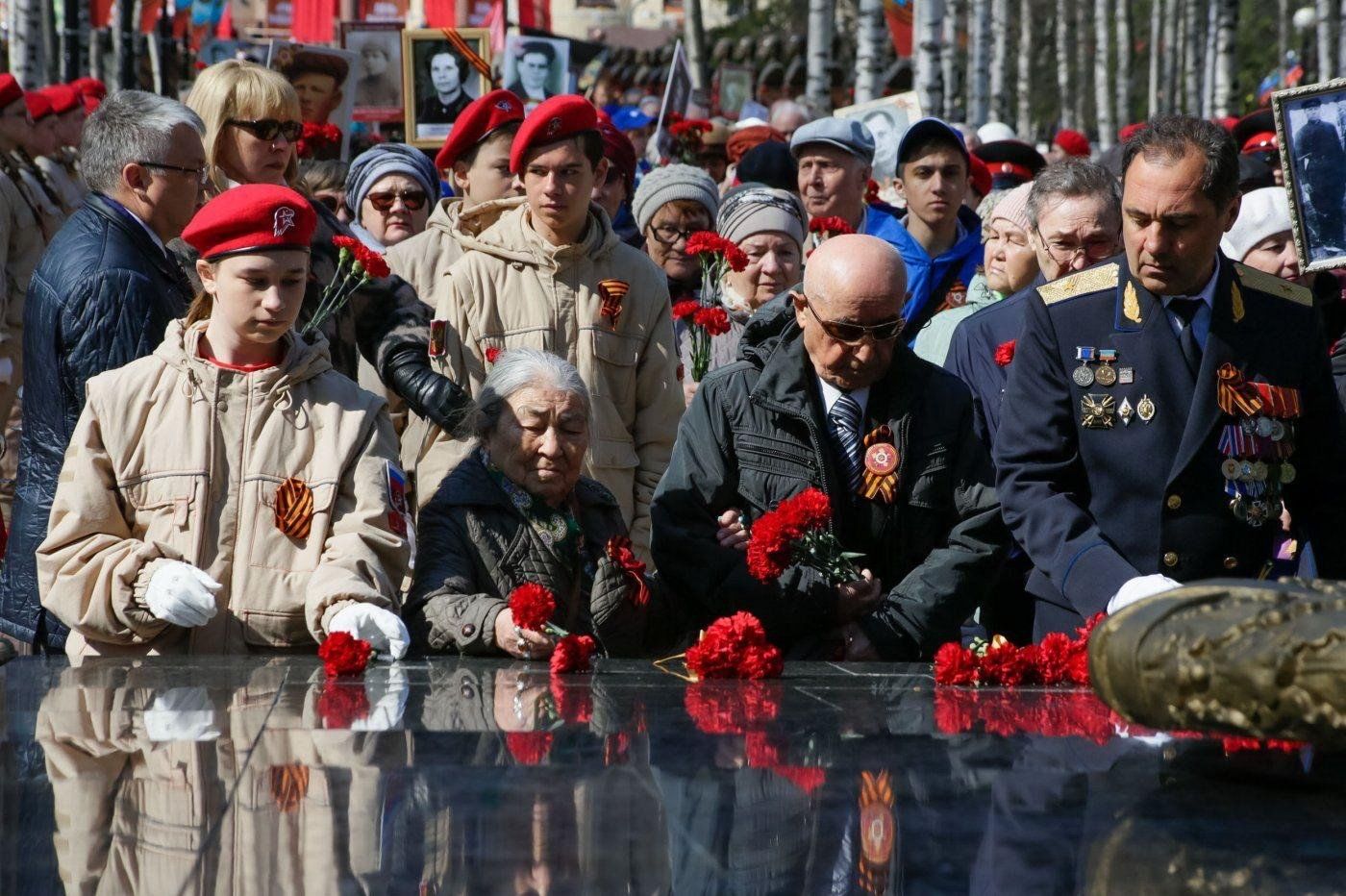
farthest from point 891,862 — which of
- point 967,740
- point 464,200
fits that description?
point 464,200

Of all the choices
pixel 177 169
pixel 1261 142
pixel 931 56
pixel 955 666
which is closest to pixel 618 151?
pixel 1261 142

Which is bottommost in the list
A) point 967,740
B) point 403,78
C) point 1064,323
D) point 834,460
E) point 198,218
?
point 967,740

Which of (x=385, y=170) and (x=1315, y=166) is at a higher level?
(x=385, y=170)

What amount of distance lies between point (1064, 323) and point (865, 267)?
703 mm

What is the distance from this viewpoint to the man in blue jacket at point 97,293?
556 cm

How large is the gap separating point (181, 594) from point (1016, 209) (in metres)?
3.68

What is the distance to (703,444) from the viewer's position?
5.51 m

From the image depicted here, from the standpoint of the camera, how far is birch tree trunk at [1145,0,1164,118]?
144 ft

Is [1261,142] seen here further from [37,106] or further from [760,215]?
[37,106]

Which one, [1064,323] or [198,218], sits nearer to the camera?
[1064,323]

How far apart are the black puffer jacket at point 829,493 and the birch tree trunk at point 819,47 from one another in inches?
633

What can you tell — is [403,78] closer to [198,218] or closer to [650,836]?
[198,218]

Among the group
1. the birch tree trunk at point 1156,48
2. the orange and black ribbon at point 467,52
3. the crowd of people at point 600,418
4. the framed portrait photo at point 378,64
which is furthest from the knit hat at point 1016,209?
the birch tree trunk at point 1156,48

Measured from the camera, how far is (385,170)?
866 centimetres
